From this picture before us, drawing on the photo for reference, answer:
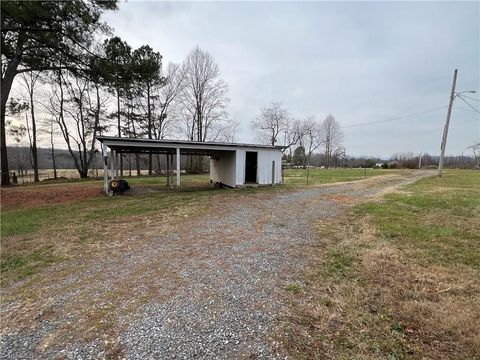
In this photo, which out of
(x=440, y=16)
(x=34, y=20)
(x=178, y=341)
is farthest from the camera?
(x=440, y=16)

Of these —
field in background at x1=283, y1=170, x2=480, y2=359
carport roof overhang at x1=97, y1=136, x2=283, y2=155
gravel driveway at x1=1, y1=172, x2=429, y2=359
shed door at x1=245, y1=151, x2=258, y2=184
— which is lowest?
gravel driveway at x1=1, y1=172, x2=429, y2=359

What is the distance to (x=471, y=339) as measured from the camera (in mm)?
2010

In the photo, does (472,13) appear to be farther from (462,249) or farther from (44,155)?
(44,155)

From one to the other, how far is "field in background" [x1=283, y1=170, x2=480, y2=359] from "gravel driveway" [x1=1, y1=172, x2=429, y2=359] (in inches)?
12.8

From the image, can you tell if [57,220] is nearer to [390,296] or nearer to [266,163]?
[390,296]

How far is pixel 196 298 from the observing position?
9.05 feet

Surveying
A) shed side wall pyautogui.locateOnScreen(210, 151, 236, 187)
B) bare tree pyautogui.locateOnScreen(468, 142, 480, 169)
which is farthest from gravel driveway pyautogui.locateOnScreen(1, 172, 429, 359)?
bare tree pyautogui.locateOnScreen(468, 142, 480, 169)

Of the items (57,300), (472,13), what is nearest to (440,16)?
(472,13)

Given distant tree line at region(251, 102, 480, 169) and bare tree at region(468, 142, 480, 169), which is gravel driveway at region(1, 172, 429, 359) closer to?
distant tree line at region(251, 102, 480, 169)

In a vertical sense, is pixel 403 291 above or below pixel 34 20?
below

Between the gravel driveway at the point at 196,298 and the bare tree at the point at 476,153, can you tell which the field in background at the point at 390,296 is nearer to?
the gravel driveway at the point at 196,298

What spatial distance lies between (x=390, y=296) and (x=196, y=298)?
2225 millimetres

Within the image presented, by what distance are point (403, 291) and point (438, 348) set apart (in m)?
0.94

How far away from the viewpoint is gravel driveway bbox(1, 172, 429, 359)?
202 centimetres
